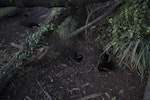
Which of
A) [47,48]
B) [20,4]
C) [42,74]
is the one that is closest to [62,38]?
[47,48]

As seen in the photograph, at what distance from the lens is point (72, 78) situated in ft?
12.5

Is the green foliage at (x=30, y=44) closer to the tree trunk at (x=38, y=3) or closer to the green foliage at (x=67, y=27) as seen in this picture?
the green foliage at (x=67, y=27)

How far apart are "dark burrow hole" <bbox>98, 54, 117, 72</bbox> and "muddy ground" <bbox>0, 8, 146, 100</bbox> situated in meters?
0.01

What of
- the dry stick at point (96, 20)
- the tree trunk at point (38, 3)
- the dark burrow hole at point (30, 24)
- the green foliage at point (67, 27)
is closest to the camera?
the tree trunk at point (38, 3)

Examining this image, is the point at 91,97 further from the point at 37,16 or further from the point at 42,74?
the point at 37,16

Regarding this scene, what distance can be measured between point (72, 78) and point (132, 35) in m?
1.01

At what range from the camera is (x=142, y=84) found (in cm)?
366

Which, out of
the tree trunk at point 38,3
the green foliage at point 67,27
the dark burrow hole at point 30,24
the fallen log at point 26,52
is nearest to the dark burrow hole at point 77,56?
the green foliage at point 67,27

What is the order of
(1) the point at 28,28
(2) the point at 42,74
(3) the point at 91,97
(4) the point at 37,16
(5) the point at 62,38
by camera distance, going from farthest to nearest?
(4) the point at 37,16 → (1) the point at 28,28 → (5) the point at 62,38 → (2) the point at 42,74 → (3) the point at 91,97

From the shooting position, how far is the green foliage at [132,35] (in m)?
3.51

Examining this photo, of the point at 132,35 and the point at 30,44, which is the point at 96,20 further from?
the point at 30,44

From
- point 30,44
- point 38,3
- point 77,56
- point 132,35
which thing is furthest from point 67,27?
point 38,3

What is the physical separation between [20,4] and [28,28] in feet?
8.31

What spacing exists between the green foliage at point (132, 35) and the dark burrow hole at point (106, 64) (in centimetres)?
→ 20
